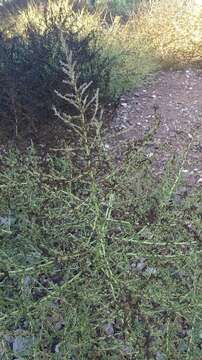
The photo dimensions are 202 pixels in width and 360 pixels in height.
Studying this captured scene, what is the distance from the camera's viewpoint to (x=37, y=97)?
3.67 metres

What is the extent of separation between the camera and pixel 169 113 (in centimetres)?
438

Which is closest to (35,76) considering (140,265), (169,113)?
(169,113)

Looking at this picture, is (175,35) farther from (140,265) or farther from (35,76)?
(140,265)

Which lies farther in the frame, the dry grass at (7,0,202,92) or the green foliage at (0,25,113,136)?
the dry grass at (7,0,202,92)

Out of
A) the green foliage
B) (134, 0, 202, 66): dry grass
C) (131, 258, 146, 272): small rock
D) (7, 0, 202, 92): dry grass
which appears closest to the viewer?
(131, 258, 146, 272): small rock

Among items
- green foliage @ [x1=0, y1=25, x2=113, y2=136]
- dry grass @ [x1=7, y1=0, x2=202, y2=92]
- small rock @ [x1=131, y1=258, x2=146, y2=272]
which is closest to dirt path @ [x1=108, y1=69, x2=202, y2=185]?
dry grass @ [x1=7, y1=0, x2=202, y2=92]

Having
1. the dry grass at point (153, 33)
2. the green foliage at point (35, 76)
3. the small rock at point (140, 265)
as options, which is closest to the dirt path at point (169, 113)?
the dry grass at point (153, 33)

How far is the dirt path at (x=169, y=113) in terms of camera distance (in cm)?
358

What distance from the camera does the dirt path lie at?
3.58 metres

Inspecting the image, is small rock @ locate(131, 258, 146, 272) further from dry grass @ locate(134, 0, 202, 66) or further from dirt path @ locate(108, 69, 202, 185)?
dry grass @ locate(134, 0, 202, 66)

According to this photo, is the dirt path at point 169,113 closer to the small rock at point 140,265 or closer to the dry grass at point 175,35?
the dry grass at point 175,35

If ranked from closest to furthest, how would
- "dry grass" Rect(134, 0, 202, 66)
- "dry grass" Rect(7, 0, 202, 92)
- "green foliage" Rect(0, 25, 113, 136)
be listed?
"green foliage" Rect(0, 25, 113, 136)
"dry grass" Rect(7, 0, 202, 92)
"dry grass" Rect(134, 0, 202, 66)

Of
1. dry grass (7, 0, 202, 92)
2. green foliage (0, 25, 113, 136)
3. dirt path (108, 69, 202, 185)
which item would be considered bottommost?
dirt path (108, 69, 202, 185)

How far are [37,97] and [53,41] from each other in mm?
594
